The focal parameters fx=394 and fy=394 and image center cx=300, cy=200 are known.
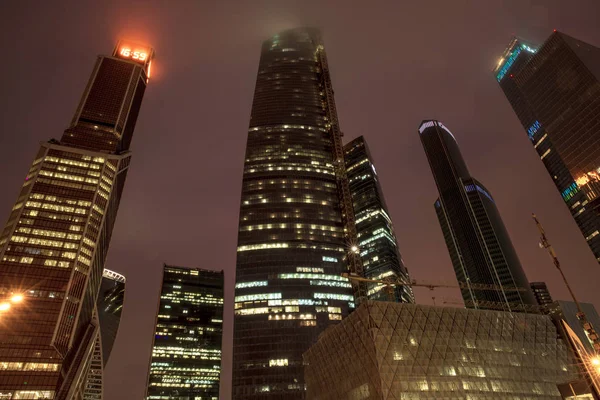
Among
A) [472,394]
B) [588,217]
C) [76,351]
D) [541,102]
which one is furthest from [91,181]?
[588,217]

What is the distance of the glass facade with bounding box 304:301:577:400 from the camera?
8331cm

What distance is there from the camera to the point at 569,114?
162500 mm

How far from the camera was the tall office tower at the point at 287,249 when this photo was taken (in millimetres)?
129875

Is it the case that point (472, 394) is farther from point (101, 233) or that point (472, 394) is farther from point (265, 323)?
point (101, 233)

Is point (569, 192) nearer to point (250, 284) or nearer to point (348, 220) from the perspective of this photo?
point (348, 220)

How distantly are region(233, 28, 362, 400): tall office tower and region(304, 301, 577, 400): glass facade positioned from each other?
31.0 meters

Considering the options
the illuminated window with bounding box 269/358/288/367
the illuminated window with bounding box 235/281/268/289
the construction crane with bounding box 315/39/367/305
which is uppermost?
the construction crane with bounding box 315/39/367/305

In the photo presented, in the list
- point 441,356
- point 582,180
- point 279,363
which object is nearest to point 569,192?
point 582,180

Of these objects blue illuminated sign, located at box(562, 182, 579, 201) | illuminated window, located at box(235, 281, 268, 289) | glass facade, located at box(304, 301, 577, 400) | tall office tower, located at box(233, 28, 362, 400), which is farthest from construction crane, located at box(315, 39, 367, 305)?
blue illuminated sign, located at box(562, 182, 579, 201)

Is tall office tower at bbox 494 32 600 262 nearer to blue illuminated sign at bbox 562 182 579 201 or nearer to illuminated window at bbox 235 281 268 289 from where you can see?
blue illuminated sign at bbox 562 182 579 201

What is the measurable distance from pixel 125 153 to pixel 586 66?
202573 mm

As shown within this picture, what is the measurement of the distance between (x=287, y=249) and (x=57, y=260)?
3273 inches

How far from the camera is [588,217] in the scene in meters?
180

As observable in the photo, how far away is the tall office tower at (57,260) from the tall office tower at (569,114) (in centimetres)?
18937
